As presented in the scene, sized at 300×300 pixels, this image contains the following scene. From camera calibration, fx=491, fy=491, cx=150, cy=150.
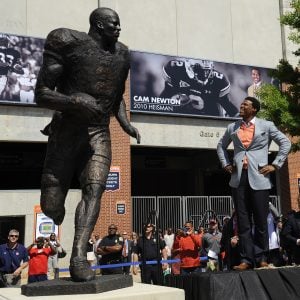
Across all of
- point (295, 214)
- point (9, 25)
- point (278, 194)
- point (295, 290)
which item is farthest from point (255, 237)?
point (278, 194)

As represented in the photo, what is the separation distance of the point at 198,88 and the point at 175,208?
5.31 m

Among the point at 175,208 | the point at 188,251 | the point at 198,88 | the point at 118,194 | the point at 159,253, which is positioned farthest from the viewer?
the point at 175,208

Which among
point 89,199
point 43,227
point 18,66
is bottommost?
point 43,227

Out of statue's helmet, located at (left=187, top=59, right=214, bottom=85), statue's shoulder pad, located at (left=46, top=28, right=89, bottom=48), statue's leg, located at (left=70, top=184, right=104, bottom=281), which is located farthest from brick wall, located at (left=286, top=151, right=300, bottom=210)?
statue's shoulder pad, located at (left=46, top=28, right=89, bottom=48)

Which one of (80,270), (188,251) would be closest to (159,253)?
(80,270)

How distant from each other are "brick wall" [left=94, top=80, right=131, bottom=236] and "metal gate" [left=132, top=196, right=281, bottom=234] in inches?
39.8

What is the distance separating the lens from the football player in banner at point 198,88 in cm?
2077

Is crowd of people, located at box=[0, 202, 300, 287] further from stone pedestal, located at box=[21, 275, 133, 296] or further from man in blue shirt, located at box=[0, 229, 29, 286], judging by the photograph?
stone pedestal, located at box=[21, 275, 133, 296]

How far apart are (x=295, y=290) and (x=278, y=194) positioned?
18536 mm

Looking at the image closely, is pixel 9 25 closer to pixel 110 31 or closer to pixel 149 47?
pixel 149 47

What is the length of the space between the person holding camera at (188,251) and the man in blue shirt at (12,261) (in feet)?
Result: 11.6

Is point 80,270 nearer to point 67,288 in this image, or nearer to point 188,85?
point 67,288

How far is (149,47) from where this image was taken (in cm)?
2077

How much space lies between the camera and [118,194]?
64.0ft
